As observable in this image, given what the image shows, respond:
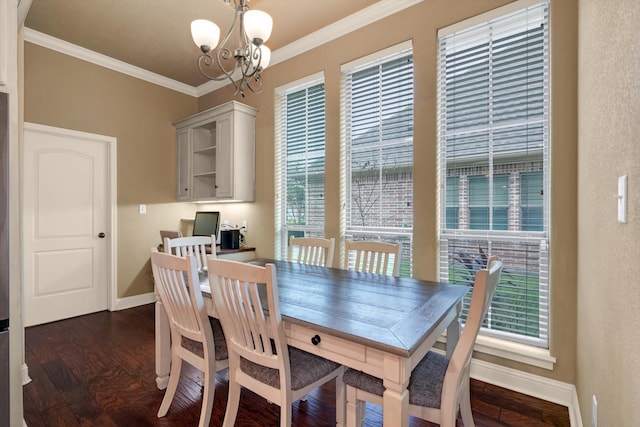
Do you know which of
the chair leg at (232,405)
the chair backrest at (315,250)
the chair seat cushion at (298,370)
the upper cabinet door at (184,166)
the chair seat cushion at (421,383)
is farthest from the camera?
the upper cabinet door at (184,166)

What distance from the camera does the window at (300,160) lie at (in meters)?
3.24

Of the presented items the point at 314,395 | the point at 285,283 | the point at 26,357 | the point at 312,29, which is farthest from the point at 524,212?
the point at 26,357

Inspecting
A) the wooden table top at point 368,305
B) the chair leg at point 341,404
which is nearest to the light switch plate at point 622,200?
the wooden table top at point 368,305

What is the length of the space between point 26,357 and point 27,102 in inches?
95.1

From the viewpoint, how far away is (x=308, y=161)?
3.34m

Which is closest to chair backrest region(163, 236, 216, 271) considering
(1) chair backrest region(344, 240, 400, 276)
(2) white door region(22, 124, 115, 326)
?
(1) chair backrest region(344, 240, 400, 276)

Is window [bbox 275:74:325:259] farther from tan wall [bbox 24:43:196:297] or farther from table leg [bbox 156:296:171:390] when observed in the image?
tan wall [bbox 24:43:196:297]

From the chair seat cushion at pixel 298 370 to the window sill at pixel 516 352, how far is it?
1.27 m

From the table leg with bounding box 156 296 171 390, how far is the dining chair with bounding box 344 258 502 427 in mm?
1350

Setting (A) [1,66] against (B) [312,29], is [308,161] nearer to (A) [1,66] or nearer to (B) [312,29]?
(B) [312,29]

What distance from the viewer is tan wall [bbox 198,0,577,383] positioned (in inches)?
74.0

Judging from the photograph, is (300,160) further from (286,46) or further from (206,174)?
(206,174)

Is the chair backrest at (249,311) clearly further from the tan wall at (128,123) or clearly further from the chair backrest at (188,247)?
the tan wall at (128,123)

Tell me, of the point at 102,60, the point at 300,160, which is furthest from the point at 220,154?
the point at 102,60
